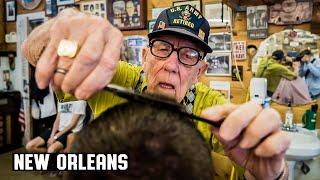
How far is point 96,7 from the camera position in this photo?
10.3 feet

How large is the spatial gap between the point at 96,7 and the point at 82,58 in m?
2.85

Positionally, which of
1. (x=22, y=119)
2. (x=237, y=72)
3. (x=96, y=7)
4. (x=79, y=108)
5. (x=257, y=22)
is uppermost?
(x=96, y=7)

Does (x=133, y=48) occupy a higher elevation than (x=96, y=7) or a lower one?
lower

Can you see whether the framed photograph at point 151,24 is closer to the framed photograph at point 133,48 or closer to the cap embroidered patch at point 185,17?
the framed photograph at point 133,48

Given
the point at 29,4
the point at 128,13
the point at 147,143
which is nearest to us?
the point at 147,143

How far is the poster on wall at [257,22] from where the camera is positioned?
2330 mm

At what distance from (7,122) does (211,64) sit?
2.92 meters

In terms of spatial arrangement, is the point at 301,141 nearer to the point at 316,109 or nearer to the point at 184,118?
the point at 316,109

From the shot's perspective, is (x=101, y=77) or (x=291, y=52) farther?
(x=291, y=52)

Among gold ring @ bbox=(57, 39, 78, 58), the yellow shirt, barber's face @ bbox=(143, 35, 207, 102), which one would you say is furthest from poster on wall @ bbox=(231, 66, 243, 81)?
gold ring @ bbox=(57, 39, 78, 58)

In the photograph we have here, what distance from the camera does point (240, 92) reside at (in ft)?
8.26

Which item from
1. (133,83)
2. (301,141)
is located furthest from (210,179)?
(301,141)

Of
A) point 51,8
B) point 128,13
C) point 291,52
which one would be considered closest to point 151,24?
point 128,13

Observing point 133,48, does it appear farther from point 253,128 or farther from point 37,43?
point 253,128
